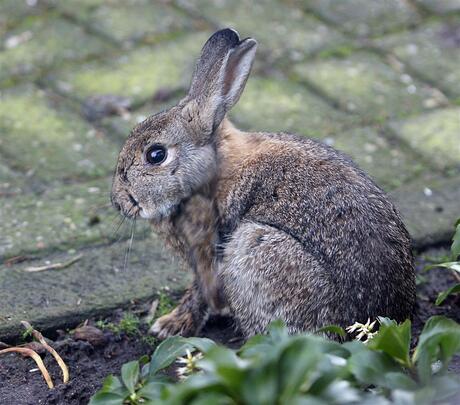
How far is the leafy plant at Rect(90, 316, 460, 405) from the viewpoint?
243 centimetres

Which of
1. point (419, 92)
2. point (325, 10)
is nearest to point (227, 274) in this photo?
point (419, 92)

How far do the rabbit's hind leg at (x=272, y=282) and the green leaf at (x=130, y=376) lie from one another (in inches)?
30.7

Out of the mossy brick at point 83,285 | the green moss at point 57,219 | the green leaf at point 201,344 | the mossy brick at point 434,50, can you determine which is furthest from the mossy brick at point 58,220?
the mossy brick at point 434,50

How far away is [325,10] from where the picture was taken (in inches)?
290

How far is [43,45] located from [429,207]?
118 inches

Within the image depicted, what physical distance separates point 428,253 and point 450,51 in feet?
7.93

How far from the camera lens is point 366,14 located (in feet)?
24.1

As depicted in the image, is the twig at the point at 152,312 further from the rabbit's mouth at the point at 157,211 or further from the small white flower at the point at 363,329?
the small white flower at the point at 363,329

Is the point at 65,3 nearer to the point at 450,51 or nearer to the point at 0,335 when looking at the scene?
the point at 450,51

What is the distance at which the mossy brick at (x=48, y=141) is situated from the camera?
18.3 feet

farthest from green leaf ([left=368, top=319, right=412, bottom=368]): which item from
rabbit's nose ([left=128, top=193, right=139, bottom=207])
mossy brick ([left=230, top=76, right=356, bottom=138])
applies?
mossy brick ([left=230, top=76, right=356, bottom=138])

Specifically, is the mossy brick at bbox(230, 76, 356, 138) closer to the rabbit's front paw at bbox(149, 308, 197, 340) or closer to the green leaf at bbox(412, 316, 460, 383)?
the rabbit's front paw at bbox(149, 308, 197, 340)

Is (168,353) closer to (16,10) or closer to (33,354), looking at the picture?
(33,354)

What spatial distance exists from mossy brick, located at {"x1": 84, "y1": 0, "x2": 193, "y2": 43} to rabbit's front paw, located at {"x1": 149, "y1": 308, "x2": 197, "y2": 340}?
3063mm
